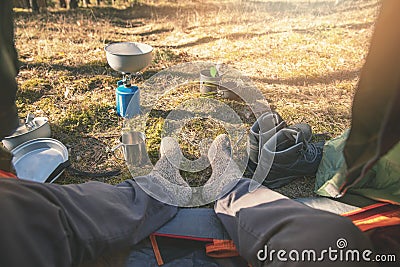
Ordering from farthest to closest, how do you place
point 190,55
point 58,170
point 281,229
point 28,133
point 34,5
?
point 34,5 → point 190,55 → point 28,133 → point 58,170 → point 281,229

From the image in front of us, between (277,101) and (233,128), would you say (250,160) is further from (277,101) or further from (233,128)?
(277,101)

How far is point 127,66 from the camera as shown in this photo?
6.51 ft

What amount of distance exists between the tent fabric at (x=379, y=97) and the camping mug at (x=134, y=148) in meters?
1.30

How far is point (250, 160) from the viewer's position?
1.77 m

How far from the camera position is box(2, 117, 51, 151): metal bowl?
5.36 feet

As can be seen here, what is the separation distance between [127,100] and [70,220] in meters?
1.21

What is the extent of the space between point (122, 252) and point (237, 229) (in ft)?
1.37

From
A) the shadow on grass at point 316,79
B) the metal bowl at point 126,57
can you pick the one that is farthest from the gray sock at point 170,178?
the shadow on grass at point 316,79

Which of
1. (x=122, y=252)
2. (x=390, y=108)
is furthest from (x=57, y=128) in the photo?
(x=390, y=108)

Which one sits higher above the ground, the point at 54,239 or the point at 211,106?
the point at 54,239

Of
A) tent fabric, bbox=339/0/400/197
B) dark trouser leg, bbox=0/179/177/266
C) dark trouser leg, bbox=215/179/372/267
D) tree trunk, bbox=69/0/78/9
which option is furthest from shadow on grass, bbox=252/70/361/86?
tree trunk, bbox=69/0/78/9

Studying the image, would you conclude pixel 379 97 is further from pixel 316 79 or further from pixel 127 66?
pixel 316 79

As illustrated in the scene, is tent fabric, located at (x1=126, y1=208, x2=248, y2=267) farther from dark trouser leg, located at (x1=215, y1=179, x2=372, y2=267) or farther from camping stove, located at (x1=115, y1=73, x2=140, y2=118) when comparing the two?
camping stove, located at (x1=115, y1=73, x2=140, y2=118)

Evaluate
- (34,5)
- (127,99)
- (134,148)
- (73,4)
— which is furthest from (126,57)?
(73,4)
